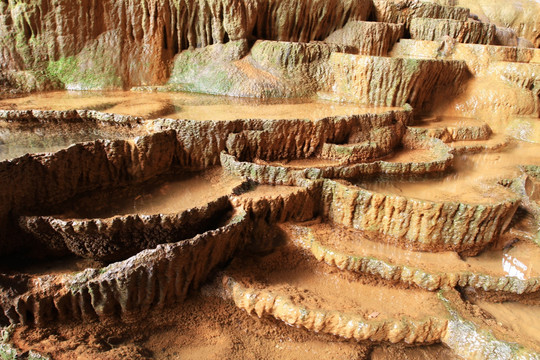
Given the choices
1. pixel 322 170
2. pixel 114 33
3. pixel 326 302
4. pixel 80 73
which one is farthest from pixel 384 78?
pixel 80 73

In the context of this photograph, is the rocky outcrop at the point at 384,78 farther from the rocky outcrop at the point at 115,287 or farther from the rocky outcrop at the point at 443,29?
the rocky outcrop at the point at 115,287

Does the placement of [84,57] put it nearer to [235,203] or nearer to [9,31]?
[9,31]

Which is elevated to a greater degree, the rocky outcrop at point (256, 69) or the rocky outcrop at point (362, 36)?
the rocky outcrop at point (362, 36)

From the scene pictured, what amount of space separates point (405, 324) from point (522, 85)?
7.25 m

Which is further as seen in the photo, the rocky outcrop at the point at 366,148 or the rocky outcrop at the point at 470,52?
the rocky outcrop at the point at 470,52

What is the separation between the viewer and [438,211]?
4.64 m

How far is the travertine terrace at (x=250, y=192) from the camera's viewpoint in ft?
12.3

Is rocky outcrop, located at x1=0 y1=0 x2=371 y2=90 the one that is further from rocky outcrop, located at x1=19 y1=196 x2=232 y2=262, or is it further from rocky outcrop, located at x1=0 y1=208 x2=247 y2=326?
rocky outcrop, located at x1=0 y1=208 x2=247 y2=326

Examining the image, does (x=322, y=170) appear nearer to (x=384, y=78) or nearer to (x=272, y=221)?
(x=272, y=221)

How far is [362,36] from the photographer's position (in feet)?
28.7

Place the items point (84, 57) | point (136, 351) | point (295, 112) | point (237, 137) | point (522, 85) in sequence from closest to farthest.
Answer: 1. point (136, 351)
2. point (237, 137)
3. point (295, 112)
4. point (84, 57)
5. point (522, 85)

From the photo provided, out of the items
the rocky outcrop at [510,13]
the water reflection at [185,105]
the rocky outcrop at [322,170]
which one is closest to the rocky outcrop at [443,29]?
the water reflection at [185,105]

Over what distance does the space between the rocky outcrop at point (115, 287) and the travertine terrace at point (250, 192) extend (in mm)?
19

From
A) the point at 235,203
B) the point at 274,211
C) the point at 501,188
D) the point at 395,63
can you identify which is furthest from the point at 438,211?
the point at 395,63
